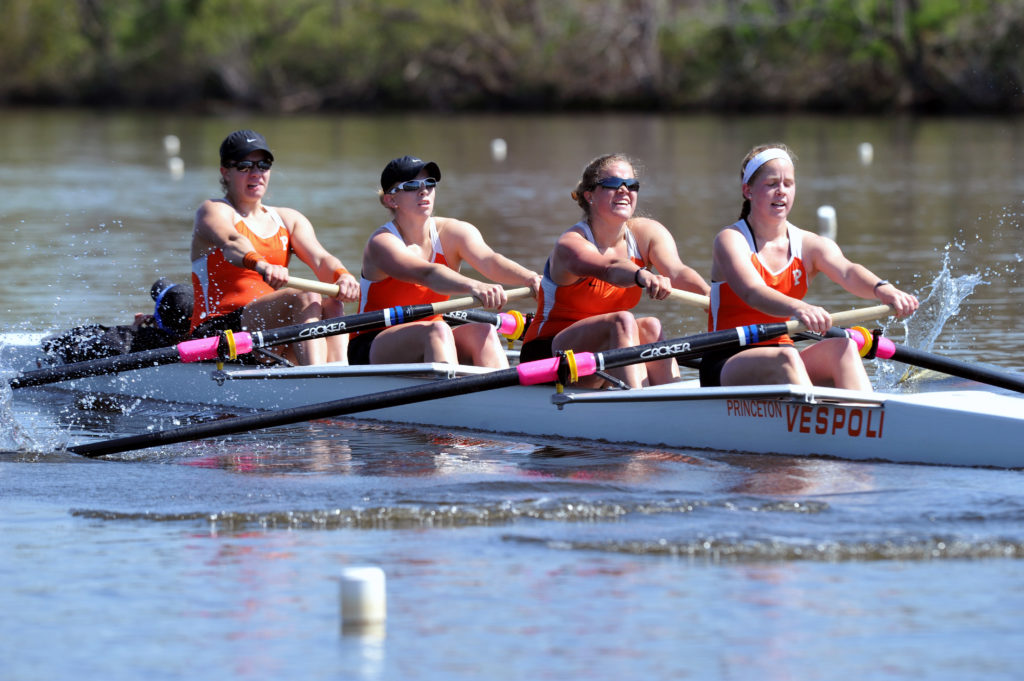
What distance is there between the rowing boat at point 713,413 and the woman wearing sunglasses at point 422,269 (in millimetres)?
219

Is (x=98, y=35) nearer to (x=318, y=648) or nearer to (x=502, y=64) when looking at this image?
(x=502, y=64)

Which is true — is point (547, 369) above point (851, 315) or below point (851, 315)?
below

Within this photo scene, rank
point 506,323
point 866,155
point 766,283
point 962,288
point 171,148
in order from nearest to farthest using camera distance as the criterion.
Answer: point 766,283 → point 506,323 → point 962,288 → point 866,155 → point 171,148

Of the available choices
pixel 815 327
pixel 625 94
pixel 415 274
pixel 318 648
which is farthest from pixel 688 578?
pixel 625 94

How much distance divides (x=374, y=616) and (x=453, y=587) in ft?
1.97

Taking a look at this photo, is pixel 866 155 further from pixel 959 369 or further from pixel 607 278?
pixel 607 278

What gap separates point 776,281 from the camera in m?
7.41

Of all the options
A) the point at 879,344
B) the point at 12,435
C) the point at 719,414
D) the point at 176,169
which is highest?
the point at 176,169

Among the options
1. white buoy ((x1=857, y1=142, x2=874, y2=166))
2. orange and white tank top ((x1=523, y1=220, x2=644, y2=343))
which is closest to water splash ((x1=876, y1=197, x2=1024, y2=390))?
orange and white tank top ((x1=523, y1=220, x2=644, y2=343))

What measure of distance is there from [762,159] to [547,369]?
1376 mm

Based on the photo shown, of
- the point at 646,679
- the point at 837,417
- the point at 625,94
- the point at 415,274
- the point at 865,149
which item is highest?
the point at 625,94

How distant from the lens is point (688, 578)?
218 inches

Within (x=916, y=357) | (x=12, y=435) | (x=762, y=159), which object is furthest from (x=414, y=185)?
(x=916, y=357)

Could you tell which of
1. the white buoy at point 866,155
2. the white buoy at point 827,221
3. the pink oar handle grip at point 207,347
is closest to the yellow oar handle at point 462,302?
the pink oar handle grip at point 207,347
